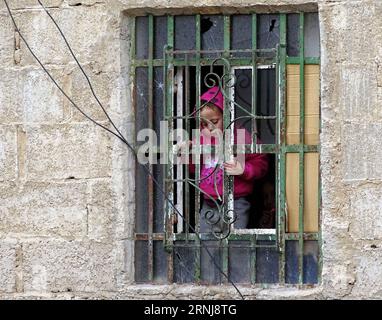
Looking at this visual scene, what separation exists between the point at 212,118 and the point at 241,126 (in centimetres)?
16

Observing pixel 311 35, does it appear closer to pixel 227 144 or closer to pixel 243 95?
pixel 243 95

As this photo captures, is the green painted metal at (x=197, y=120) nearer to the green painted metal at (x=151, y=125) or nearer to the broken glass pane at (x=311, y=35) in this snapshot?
the green painted metal at (x=151, y=125)

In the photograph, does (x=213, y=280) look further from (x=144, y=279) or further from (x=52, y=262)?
(x=52, y=262)

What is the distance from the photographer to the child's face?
25.3 ft

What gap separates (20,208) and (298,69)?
1707 mm

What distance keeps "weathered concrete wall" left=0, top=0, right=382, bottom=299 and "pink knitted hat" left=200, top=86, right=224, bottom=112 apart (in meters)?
0.42

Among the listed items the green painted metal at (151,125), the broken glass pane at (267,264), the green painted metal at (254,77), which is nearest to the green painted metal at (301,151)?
the broken glass pane at (267,264)

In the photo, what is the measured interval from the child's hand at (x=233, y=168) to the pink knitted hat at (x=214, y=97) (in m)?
0.31

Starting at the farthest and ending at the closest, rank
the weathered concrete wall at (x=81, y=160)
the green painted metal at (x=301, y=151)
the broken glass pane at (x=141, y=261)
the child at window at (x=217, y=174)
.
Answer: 1. the broken glass pane at (x=141, y=261)
2. the child at window at (x=217, y=174)
3. the green painted metal at (x=301, y=151)
4. the weathered concrete wall at (x=81, y=160)

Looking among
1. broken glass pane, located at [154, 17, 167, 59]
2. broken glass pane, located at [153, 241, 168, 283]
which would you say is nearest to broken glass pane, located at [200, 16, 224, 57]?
broken glass pane, located at [154, 17, 167, 59]

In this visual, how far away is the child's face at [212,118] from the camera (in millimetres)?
7711

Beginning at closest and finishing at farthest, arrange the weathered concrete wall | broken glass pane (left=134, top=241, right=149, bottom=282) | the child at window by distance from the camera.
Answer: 1. the weathered concrete wall
2. the child at window
3. broken glass pane (left=134, top=241, right=149, bottom=282)

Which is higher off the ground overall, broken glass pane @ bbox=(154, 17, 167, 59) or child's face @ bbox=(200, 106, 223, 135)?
broken glass pane @ bbox=(154, 17, 167, 59)

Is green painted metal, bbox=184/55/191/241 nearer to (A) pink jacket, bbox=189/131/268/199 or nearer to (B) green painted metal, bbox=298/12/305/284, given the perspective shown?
(A) pink jacket, bbox=189/131/268/199
